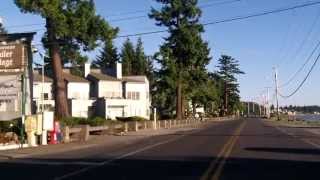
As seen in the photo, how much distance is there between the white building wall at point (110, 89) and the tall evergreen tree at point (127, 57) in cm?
4741

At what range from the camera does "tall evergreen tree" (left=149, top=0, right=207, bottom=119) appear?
332 feet

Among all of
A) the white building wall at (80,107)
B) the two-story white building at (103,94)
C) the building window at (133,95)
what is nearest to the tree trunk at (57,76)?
the two-story white building at (103,94)

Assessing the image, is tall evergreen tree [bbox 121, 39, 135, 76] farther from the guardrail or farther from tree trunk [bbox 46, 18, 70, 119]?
tree trunk [bbox 46, 18, 70, 119]

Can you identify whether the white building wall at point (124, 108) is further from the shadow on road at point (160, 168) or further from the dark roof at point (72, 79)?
the shadow on road at point (160, 168)

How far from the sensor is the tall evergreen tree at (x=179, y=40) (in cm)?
10106

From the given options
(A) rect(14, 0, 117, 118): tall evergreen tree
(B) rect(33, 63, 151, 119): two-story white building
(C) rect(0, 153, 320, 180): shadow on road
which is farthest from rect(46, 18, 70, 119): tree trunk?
(B) rect(33, 63, 151, 119): two-story white building

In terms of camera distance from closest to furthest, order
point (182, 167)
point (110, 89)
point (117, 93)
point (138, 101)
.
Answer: point (182, 167), point (110, 89), point (117, 93), point (138, 101)

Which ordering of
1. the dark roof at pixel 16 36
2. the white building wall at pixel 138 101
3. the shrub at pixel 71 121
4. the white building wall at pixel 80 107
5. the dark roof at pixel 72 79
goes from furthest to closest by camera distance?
1. the white building wall at pixel 138 101
2. the dark roof at pixel 72 79
3. the white building wall at pixel 80 107
4. the shrub at pixel 71 121
5. the dark roof at pixel 16 36

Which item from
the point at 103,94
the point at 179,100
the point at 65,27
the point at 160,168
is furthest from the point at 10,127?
the point at 103,94

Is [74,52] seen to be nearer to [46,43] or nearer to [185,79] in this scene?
[46,43]

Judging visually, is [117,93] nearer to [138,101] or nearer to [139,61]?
[138,101]

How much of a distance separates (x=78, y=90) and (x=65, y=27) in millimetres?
47807

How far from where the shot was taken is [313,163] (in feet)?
78.7

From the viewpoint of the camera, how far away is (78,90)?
10356 centimetres
